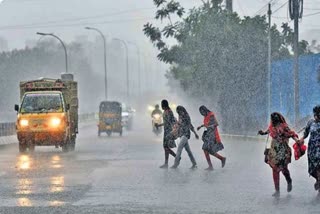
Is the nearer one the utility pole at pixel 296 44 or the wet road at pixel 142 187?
the wet road at pixel 142 187

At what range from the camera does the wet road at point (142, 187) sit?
520 inches

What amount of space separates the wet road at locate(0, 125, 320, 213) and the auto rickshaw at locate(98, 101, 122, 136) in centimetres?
2086

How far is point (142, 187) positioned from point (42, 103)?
1398 centimetres

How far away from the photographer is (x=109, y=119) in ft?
155

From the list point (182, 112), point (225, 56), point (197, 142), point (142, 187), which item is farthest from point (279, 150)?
point (225, 56)

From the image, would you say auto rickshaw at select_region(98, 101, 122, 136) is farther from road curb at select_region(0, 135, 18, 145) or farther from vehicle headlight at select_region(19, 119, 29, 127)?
vehicle headlight at select_region(19, 119, 29, 127)

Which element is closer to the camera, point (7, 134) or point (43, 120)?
point (43, 120)

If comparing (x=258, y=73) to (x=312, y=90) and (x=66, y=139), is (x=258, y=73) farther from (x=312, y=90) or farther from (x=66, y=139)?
(x=66, y=139)

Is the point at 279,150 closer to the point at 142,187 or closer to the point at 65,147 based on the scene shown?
the point at 142,187

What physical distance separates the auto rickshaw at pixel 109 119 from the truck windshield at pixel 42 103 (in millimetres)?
17091

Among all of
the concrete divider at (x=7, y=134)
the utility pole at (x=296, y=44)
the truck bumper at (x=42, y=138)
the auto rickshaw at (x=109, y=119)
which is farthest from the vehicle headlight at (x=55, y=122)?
the auto rickshaw at (x=109, y=119)

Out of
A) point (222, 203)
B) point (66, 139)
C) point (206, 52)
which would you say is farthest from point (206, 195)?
point (206, 52)

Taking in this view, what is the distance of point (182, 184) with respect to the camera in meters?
17.1

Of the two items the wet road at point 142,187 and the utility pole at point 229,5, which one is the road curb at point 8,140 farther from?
the utility pole at point 229,5
